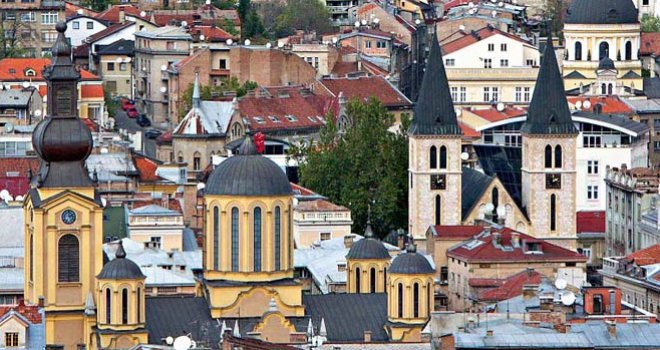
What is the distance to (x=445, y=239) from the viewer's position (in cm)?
13738

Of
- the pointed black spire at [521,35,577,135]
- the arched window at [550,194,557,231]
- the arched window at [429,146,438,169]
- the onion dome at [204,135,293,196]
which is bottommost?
the arched window at [550,194,557,231]

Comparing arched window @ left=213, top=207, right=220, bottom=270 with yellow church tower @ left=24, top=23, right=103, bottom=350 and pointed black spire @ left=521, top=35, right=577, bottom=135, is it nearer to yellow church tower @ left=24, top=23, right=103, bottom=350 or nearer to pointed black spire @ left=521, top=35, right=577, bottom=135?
yellow church tower @ left=24, top=23, right=103, bottom=350

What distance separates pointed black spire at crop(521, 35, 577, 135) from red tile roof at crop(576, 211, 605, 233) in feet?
30.5

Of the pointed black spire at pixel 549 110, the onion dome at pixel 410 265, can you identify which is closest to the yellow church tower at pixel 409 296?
the onion dome at pixel 410 265

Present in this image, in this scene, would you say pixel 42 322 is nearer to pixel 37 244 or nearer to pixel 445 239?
pixel 37 244

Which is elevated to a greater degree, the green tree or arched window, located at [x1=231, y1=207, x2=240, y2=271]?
the green tree

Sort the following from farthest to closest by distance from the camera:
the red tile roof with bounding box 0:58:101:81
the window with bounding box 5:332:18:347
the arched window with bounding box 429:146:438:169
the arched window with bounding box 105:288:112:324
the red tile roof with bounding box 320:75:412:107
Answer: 1. the red tile roof with bounding box 0:58:101:81
2. the red tile roof with bounding box 320:75:412:107
3. the arched window with bounding box 429:146:438:169
4. the arched window with bounding box 105:288:112:324
5. the window with bounding box 5:332:18:347

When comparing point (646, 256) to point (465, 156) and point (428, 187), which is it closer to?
point (428, 187)

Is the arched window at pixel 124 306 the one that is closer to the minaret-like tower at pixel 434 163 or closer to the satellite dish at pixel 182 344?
the satellite dish at pixel 182 344

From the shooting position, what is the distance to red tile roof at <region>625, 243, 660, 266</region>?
132m

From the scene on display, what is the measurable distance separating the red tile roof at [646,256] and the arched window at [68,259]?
25.5 m

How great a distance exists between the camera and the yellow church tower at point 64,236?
112188mm

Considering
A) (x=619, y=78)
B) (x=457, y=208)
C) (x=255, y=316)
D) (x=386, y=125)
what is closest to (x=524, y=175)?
(x=457, y=208)

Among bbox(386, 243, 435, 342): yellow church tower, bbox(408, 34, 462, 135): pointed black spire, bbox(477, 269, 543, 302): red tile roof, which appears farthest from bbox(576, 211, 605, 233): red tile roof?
bbox(386, 243, 435, 342): yellow church tower
